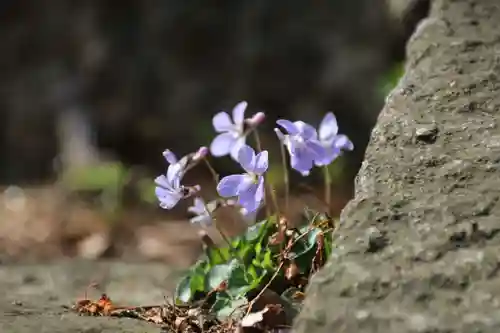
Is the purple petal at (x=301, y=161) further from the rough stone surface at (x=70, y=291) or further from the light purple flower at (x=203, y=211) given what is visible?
the rough stone surface at (x=70, y=291)

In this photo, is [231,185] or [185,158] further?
[185,158]

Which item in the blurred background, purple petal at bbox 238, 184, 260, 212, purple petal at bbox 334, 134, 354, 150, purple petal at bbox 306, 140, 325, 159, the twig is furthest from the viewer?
the blurred background

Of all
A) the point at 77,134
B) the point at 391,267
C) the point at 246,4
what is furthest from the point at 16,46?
the point at 391,267

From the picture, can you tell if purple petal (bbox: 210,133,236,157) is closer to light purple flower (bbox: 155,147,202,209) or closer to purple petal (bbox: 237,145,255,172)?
light purple flower (bbox: 155,147,202,209)

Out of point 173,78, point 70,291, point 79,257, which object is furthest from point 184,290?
point 173,78

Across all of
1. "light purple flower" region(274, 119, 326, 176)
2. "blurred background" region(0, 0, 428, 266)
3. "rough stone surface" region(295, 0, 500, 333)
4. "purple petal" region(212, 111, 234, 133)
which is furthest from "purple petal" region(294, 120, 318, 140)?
"blurred background" region(0, 0, 428, 266)

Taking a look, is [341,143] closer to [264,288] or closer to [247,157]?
[247,157]

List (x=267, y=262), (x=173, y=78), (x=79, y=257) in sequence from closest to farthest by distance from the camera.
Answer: (x=267, y=262)
(x=79, y=257)
(x=173, y=78)

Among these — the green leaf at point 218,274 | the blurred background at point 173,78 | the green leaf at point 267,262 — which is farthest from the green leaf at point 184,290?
the blurred background at point 173,78
